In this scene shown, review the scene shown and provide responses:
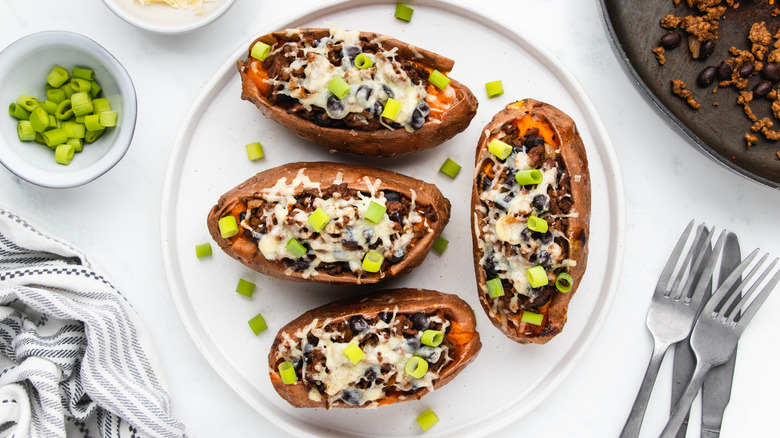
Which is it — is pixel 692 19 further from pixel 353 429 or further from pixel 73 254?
pixel 73 254

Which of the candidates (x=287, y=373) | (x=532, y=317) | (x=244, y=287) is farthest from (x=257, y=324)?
(x=532, y=317)

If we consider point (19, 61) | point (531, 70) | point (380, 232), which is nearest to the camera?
point (380, 232)

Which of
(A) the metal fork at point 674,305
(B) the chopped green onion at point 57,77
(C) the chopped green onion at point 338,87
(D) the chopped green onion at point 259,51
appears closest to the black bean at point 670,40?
(A) the metal fork at point 674,305

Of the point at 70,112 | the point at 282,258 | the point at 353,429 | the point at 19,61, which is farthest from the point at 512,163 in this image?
the point at 19,61

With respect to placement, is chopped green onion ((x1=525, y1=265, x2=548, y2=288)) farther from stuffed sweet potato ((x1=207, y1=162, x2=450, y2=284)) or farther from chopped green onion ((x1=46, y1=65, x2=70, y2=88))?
chopped green onion ((x1=46, y1=65, x2=70, y2=88))

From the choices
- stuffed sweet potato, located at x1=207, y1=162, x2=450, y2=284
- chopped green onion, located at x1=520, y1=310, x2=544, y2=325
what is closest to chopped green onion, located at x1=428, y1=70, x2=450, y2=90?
stuffed sweet potato, located at x1=207, y1=162, x2=450, y2=284

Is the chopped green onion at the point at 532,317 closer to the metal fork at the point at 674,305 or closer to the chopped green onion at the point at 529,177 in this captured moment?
the chopped green onion at the point at 529,177
